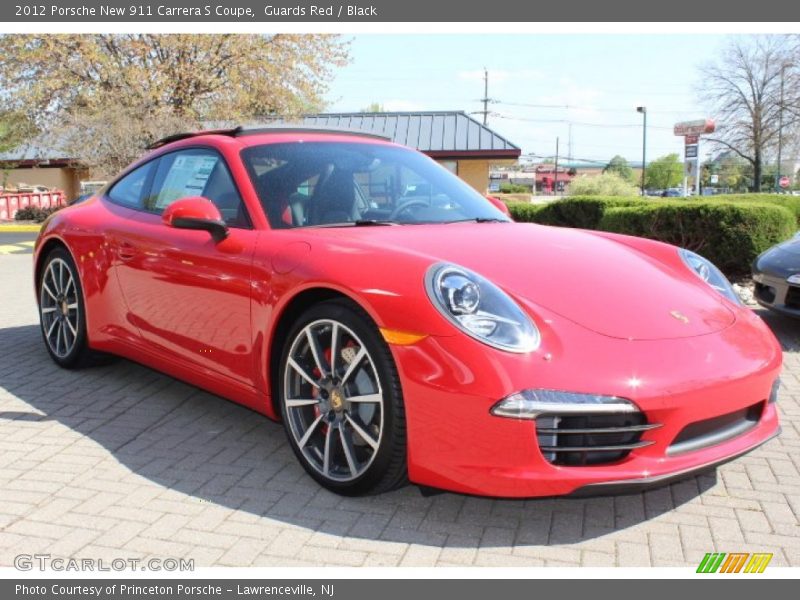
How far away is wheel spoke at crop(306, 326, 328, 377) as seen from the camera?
3086 millimetres

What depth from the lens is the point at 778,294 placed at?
586 cm

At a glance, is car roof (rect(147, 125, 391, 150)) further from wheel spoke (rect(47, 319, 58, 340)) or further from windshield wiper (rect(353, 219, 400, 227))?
wheel spoke (rect(47, 319, 58, 340))

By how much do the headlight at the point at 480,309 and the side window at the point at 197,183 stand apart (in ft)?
3.88

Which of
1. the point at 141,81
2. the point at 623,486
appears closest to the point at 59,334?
the point at 623,486

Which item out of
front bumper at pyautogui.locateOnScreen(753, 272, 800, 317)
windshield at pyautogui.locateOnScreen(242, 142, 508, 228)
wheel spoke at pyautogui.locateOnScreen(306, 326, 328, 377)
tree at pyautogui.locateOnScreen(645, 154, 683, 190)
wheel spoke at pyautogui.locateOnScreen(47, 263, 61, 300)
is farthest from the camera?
tree at pyautogui.locateOnScreen(645, 154, 683, 190)

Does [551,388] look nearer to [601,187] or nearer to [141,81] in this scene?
[141,81]

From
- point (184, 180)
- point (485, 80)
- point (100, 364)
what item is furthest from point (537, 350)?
point (485, 80)

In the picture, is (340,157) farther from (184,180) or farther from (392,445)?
(392,445)

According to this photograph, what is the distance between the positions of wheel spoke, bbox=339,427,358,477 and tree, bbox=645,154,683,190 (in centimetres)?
13461

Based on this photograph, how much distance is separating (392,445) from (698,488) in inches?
54.9

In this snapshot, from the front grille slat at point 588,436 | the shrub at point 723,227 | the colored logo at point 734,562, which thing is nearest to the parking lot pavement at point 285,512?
the colored logo at point 734,562

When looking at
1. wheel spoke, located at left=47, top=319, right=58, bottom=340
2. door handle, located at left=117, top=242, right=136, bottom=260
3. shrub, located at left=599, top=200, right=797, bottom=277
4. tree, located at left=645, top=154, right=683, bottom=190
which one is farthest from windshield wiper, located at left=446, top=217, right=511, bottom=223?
tree, located at left=645, top=154, right=683, bottom=190

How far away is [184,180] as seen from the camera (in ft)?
13.6

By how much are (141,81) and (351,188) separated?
18783mm
